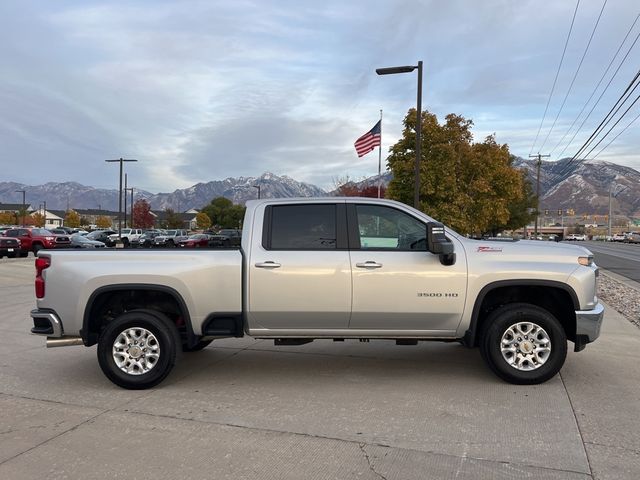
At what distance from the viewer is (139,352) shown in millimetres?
5434

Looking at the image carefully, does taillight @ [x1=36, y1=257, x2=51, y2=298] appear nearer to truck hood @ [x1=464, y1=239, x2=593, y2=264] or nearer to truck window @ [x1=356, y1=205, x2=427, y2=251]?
truck window @ [x1=356, y1=205, x2=427, y2=251]

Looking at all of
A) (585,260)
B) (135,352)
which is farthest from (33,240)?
(585,260)

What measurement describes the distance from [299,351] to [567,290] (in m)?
3.40

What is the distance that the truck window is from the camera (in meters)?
5.52

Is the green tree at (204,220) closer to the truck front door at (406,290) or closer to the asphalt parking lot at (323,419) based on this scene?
the asphalt parking lot at (323,419)

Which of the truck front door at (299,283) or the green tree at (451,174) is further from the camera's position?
the green tree at (451,174)

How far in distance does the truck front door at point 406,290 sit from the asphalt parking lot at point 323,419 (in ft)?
2.22

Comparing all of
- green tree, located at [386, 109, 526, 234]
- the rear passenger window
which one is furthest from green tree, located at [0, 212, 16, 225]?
the rear passenger window

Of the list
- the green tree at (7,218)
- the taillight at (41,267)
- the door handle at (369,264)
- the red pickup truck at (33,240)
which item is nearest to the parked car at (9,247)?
the red pickup truck at (33,240)

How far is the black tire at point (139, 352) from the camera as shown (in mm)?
5383

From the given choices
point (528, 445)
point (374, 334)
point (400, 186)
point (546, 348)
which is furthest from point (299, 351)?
point (400, 186)

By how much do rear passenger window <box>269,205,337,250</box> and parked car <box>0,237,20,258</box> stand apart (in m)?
25.3

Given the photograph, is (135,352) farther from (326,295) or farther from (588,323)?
(588,323)

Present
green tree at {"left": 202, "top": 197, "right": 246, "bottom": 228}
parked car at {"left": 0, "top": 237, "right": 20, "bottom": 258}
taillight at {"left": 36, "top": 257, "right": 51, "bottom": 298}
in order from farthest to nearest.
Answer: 1. green tree at {"left": 202, "top": 197, "right": 246, "bottom": 228}
2. parked car at {"left": 0, "top": 237, "right": 20, "bottom": 258}
3. taillight at {"left": 36, "top": 257, "right": 51, "bottom": 298}
